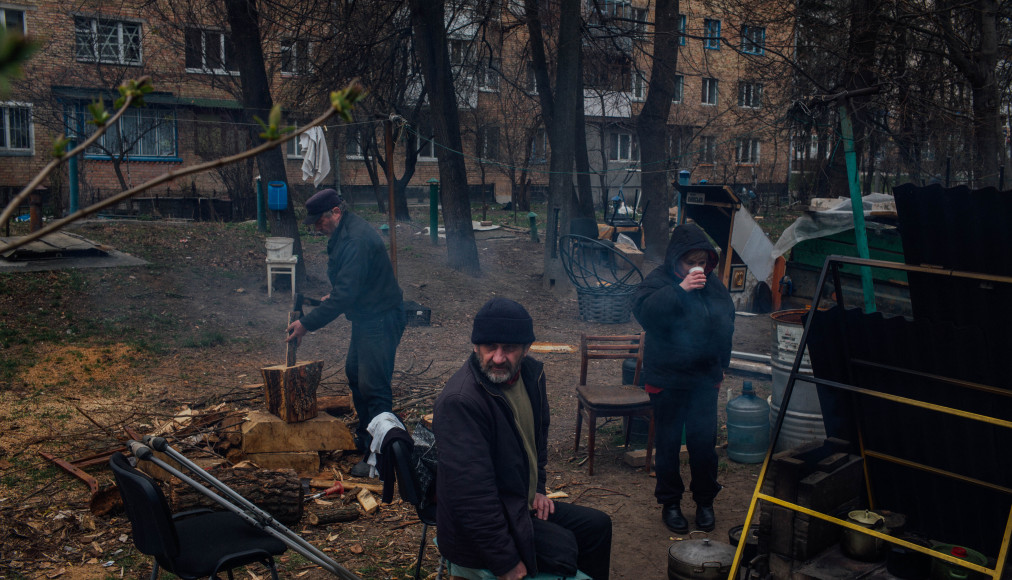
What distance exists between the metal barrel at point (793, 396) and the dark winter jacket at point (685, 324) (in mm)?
1274

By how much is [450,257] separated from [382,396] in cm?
795

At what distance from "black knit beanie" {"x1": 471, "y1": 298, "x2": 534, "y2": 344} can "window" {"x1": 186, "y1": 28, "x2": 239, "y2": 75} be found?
14.3 m

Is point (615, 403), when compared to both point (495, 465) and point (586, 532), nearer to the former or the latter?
point (586, 532)

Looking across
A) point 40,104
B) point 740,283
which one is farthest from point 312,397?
point 40,104

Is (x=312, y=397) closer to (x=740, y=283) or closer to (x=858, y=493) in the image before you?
(x=858, y=493)

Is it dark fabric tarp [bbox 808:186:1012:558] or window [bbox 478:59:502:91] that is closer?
dark fabric tarp [bbox 808:186:1012:558]

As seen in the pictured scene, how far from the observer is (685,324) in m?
4.58

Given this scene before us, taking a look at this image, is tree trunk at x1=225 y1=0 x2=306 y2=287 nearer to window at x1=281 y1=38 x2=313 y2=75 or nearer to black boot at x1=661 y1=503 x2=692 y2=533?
window at x1=281 y1=38 x2=313 y2=75

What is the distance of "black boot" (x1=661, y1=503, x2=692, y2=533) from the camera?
4750 mm

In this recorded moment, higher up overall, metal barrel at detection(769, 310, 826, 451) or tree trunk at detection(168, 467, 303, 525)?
metal barrel at detection(769, 310, 826, 451)

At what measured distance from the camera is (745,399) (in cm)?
589

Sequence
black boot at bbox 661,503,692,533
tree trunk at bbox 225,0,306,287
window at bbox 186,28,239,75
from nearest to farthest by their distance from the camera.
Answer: black boot at bbox 661,503,692,533, tree trunk at bbox 225,0,306,287, window at bbox 186,28,239,75

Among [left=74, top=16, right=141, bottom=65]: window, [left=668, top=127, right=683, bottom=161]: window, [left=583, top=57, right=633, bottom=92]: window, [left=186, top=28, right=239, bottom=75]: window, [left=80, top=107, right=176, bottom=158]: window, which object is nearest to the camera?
[left=583, top=57, right=633, bottom=92]: window

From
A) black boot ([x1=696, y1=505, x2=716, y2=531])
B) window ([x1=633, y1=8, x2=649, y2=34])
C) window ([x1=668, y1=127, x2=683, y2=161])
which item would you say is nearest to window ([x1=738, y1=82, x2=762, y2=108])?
window ([x1=633, y1=8, x2=649, y2=34])
